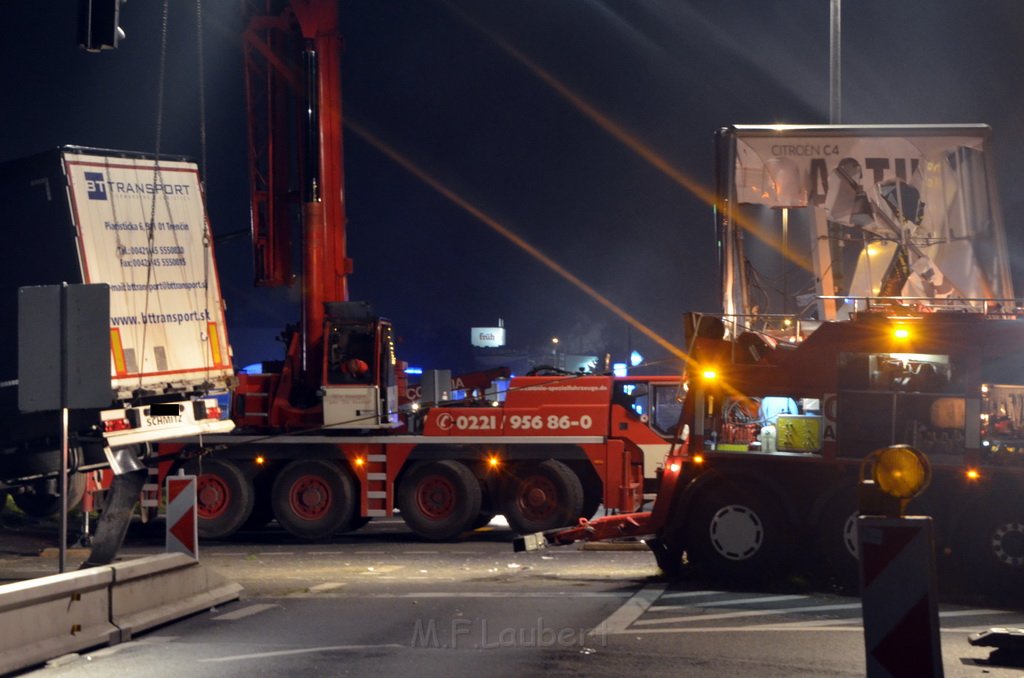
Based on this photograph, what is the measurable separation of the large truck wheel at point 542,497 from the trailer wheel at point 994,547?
292 inches

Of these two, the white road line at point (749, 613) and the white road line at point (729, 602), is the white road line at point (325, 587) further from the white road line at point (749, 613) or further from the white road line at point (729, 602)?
the white road line at point (749, 613)

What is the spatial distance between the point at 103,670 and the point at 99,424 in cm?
447

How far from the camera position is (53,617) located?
9.64 m

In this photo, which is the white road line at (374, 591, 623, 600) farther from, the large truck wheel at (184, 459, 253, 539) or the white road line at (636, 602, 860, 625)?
the large truck wheel at (184, 459, 253, 539)

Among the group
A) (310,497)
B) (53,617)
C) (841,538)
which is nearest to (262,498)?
(310,497)

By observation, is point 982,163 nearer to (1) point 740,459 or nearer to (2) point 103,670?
(1) point 740,459

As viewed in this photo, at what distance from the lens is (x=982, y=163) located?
15.1m

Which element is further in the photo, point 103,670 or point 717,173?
point 717,173

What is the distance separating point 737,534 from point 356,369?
8171mm

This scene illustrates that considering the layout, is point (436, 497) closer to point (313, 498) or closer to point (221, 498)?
point (313, 498)

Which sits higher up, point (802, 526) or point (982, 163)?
point (982, 163)

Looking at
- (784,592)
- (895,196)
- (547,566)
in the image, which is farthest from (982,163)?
(547,566)

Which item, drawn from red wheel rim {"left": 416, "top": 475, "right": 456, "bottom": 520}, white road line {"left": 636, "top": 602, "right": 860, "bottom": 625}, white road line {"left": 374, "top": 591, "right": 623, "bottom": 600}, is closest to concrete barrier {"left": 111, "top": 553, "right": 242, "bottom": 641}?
white road line {"left": 374, "top": 591, "right": 623, "bottom": 600}

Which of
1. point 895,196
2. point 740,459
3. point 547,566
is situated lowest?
point 547,566
